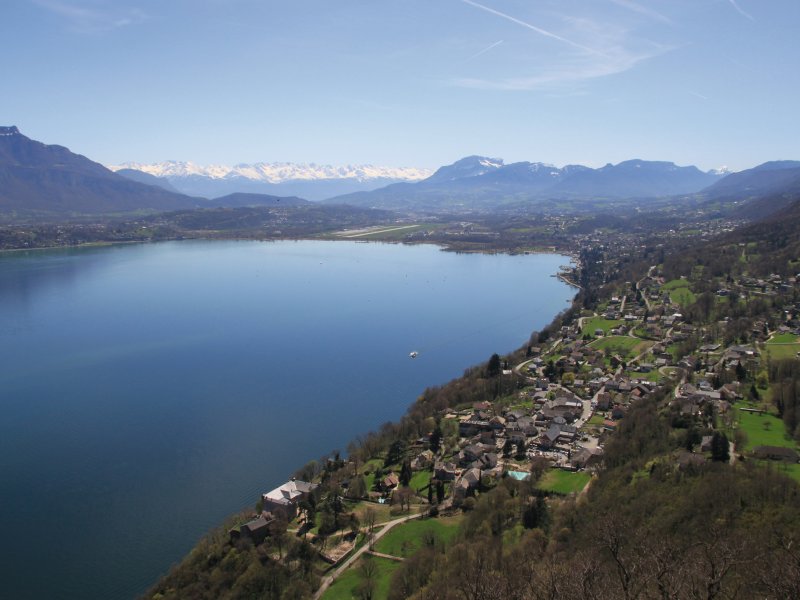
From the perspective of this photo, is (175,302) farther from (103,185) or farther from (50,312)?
(103,185)

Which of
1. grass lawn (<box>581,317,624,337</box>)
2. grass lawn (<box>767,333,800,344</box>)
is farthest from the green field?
grass lawn (<box>767,333,800,344</box>)

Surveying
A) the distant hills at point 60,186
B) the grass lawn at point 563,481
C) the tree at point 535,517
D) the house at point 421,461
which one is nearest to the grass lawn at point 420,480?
the house at point 421,461

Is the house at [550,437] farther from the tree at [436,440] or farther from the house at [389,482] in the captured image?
the house at [389,482]

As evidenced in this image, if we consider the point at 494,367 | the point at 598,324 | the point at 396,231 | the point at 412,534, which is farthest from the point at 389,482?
the point at 396,231

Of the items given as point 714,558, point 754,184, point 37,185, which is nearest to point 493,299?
point 714,558

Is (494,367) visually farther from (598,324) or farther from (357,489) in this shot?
(598,324)

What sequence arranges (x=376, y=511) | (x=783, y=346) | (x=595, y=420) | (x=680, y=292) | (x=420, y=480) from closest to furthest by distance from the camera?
1. (x=376, y=511)
2. (x=420, y=480)
3. (x=595, y=420)
4. (x=783, y=346)
5. (x=680, y=292)
